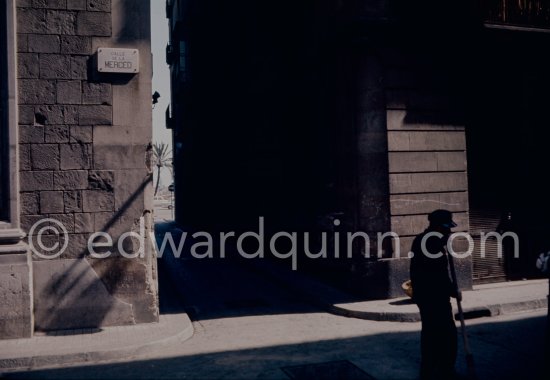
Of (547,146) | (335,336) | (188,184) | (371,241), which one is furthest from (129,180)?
(188,184)

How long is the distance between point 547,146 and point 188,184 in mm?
16937

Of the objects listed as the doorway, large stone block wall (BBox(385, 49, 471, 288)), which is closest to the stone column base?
large stone block wall (BBox(385, 49, 471, 288))

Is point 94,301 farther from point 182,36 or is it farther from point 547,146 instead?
point 182,36

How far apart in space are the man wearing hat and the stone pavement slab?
3.55m

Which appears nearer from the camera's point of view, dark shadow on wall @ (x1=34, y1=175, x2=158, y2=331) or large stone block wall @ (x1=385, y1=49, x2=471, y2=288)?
dark shadow on wall @ (x1=34, y1=175, x2=158, y2=331)

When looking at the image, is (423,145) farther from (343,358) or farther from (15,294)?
(15,294)

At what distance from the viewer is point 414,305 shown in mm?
8477

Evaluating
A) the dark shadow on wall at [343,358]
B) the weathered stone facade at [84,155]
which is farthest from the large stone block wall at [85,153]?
the dark shadow on wall at [343,358]

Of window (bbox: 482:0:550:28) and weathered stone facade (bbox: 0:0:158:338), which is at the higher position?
window (bbox: 482:0:550:28)

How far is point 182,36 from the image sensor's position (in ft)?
76.8

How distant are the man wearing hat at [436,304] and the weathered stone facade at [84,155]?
4.21 meters

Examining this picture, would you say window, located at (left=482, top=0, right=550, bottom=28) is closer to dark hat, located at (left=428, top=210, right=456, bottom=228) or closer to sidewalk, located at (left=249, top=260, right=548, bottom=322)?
sidewalk, located at (left=249, top=260, right=548, bottom=322)

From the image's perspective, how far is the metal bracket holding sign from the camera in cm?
736

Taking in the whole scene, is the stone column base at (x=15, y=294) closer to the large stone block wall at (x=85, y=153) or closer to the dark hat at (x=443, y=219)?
the large stone block wall at (x=85, y=153)
